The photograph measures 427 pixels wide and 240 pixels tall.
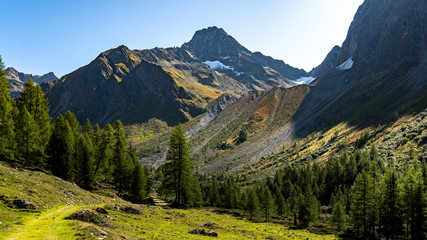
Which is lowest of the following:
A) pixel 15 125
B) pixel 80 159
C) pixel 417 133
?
pixel 80 159

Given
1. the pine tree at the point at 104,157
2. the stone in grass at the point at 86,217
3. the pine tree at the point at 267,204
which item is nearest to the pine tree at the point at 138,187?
the pine tree at the point at 104,157

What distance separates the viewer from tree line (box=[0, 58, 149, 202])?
1477 inches

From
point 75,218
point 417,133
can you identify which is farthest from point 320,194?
point 75,218

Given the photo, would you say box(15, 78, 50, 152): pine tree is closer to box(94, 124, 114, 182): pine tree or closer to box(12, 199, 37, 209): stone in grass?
box(94, 124, 114, 182): pine tree

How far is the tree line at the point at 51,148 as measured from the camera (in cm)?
3753

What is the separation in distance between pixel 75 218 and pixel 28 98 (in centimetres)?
3683

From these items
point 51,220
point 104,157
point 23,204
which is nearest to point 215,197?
point 104,157

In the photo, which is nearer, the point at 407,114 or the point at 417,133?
the point at 417,133

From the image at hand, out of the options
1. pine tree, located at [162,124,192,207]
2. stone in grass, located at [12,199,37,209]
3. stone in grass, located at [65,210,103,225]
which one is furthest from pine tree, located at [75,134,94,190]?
stone in grass, located at [65,210,103,225]

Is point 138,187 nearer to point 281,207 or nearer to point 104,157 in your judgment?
point 104,157

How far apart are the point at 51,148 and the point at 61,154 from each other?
210cm

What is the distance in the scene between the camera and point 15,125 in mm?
38375

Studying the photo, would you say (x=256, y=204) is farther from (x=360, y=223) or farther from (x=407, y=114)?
(x=407, y=114)

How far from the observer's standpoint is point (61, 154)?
43969 millimetres
